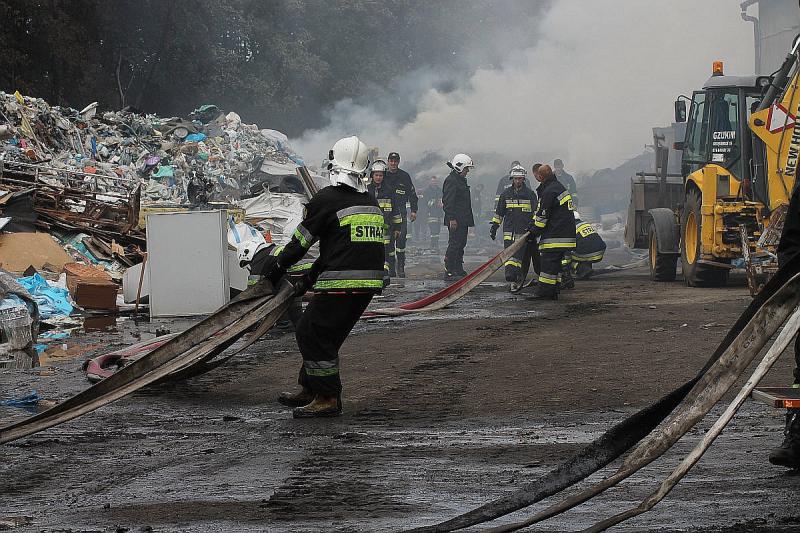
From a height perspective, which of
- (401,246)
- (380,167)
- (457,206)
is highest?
(380,167)

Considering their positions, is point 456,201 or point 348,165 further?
point 456,201

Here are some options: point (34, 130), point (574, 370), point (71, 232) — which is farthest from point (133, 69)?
point (574, 370)

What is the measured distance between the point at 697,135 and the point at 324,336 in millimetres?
10788

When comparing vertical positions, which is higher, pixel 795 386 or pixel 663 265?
pixel 663 265

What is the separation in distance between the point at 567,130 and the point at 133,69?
1319cm

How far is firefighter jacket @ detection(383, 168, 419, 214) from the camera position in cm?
1909

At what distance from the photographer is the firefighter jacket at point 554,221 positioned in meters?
14.1

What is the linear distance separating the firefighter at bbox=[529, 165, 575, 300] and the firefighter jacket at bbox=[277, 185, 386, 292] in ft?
24.3

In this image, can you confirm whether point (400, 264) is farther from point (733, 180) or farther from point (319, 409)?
point (319, 409)

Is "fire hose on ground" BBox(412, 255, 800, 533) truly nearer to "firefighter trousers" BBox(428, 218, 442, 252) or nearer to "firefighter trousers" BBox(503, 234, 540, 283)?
"firefighter trousers" BBox(503, 234, 540, 283)

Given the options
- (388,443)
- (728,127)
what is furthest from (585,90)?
(388,443)

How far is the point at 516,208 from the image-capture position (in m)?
17.6

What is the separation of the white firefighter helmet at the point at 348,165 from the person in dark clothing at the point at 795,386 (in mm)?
2841

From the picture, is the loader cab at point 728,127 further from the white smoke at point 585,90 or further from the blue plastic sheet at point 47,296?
the white smoke at point 585,90
